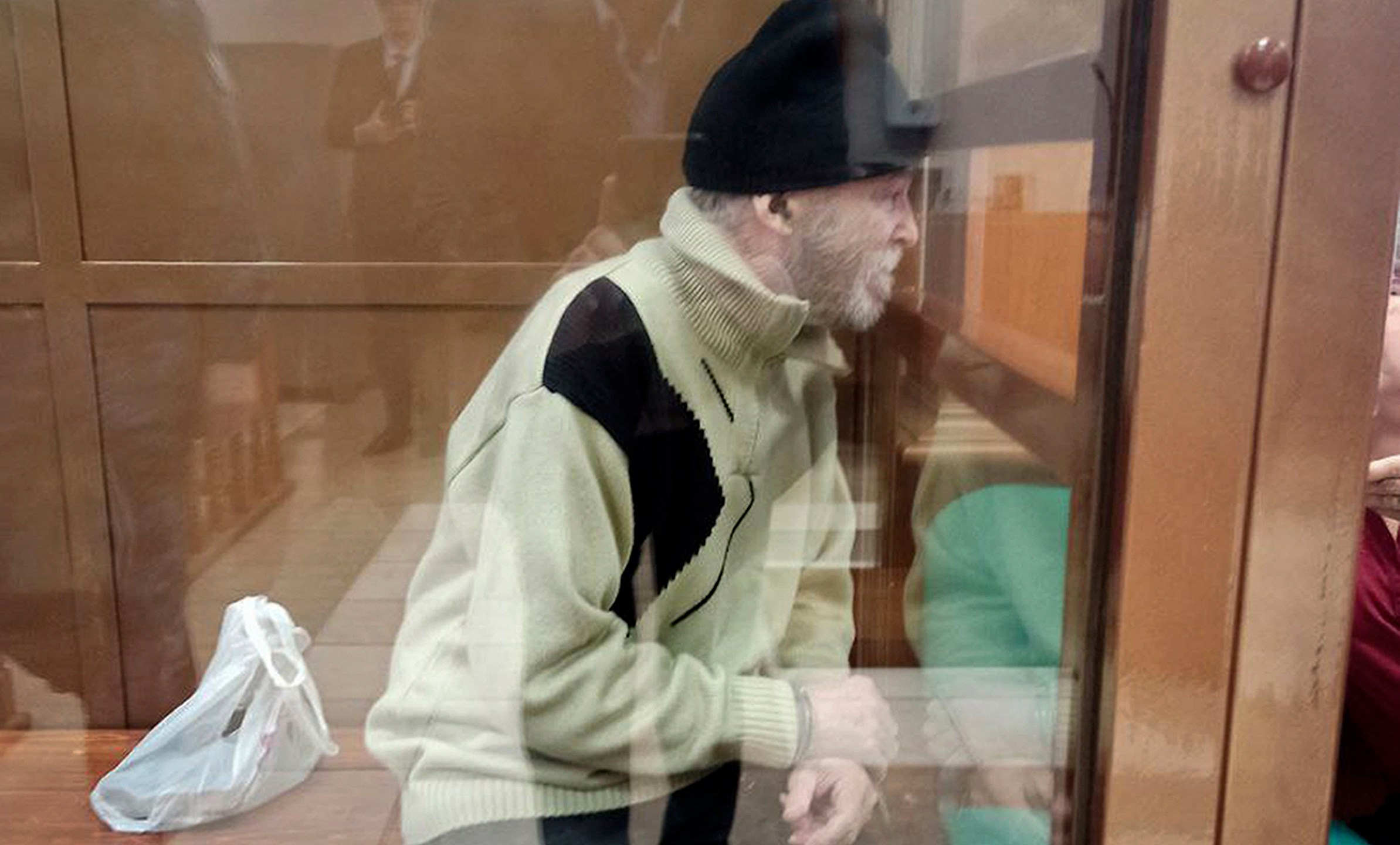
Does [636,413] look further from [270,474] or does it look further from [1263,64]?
[1263,64]

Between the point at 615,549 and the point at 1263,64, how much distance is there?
46 centimetres

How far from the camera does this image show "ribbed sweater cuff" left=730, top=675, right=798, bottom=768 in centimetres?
79

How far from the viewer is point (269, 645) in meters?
0.85

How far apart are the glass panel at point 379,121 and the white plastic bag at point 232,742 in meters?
0.28

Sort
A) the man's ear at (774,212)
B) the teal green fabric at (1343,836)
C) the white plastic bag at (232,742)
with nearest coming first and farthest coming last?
the man's ear at (774,212)
the white plastic bag at (232,742)
the teal green fabric at (1343,836)

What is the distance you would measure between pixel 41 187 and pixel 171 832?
0.46m

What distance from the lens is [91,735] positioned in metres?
0.84

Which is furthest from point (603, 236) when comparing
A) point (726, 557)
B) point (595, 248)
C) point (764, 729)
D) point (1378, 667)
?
point (1378, 667)

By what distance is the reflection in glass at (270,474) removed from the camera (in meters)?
0.77

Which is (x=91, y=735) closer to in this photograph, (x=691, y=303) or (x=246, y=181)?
(x=246, y=181)

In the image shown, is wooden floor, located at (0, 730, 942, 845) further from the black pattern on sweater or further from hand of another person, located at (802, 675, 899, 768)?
the black pattern on sweater

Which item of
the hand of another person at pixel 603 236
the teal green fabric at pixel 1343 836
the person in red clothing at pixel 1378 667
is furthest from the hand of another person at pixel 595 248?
the teal green fabric at pixel 1343 836

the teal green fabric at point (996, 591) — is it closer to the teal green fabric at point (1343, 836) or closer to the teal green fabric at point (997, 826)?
the teal green fabric at point (997, 826)

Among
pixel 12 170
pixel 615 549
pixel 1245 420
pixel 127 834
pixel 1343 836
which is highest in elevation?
pixel 12 170
